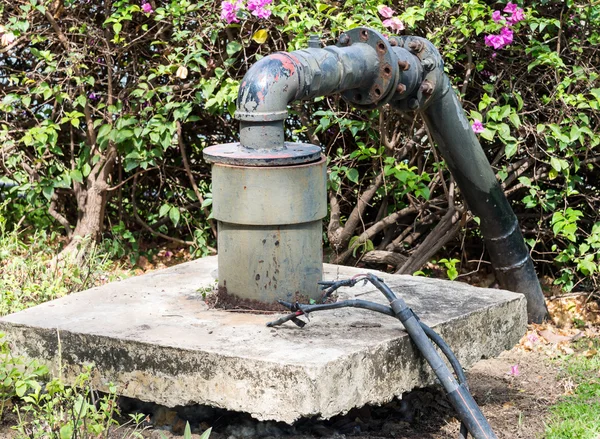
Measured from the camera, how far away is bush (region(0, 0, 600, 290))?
5.43 metres

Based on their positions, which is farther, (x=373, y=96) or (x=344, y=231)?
(x=344, y=231)

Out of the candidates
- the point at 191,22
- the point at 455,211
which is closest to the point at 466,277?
the point at 455,211

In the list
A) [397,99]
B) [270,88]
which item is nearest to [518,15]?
[397,99]

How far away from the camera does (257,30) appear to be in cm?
564

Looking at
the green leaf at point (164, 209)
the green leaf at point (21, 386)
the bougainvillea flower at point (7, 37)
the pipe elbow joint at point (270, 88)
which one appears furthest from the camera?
the green leaf at point (164, 209)

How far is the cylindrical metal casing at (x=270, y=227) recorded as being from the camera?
12.5 feet

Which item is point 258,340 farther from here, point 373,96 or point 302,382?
point 373,96

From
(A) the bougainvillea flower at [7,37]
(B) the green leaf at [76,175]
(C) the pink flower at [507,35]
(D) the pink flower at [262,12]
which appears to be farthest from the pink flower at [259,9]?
(B) the green leaf at [76,175]

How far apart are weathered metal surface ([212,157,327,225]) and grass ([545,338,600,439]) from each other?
4.82ft

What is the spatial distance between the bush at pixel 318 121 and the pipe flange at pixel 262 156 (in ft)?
5.08

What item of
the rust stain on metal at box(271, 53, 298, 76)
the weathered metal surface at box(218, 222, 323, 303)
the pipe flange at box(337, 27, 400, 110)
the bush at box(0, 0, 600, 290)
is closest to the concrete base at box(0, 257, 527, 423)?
the weathered metal surface at box(218, 222, 323, 303)

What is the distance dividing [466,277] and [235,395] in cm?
311

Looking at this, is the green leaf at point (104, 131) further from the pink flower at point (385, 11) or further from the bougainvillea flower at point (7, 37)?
the pink flower at point (385, 11)

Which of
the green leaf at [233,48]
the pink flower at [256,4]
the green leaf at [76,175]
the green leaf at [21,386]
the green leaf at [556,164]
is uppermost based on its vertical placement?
the pink flower at [256,4]
